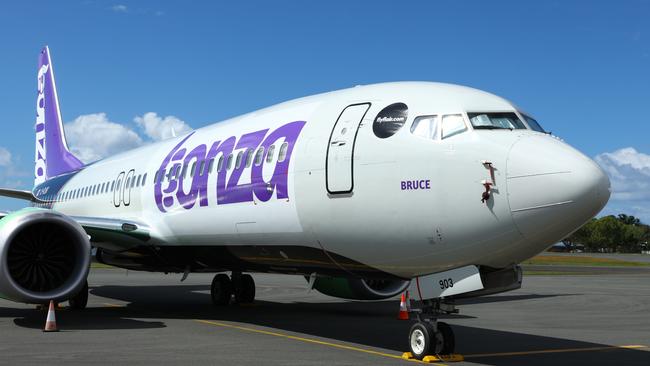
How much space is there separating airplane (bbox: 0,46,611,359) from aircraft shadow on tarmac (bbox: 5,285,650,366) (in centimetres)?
90

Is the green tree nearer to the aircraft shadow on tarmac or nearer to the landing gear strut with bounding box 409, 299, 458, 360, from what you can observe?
the aircraft shadow on tarmac

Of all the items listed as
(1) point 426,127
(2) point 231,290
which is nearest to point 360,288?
(2) point 231,290

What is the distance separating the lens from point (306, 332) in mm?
12367

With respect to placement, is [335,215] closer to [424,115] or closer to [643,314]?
[424,115]

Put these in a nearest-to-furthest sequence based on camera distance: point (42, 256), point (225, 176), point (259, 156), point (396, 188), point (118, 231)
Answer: point (396, 188)
point (259, 156)
point (225, 176)
point (42, 256)
point (118, 231)

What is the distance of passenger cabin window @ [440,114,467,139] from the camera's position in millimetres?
8484

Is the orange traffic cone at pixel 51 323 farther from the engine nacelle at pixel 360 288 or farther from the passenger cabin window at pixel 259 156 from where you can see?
the engine nacelle at pixel 360 288

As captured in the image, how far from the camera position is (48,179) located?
25.4m

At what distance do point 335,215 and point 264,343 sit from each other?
2533mm

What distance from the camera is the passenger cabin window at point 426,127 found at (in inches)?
341

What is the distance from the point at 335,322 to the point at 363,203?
569 centimetres

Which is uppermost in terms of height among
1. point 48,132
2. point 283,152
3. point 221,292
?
point 48,132

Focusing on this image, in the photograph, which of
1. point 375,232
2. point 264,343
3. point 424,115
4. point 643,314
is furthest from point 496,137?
point 643,314

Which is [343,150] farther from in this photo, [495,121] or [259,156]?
[259,156]
